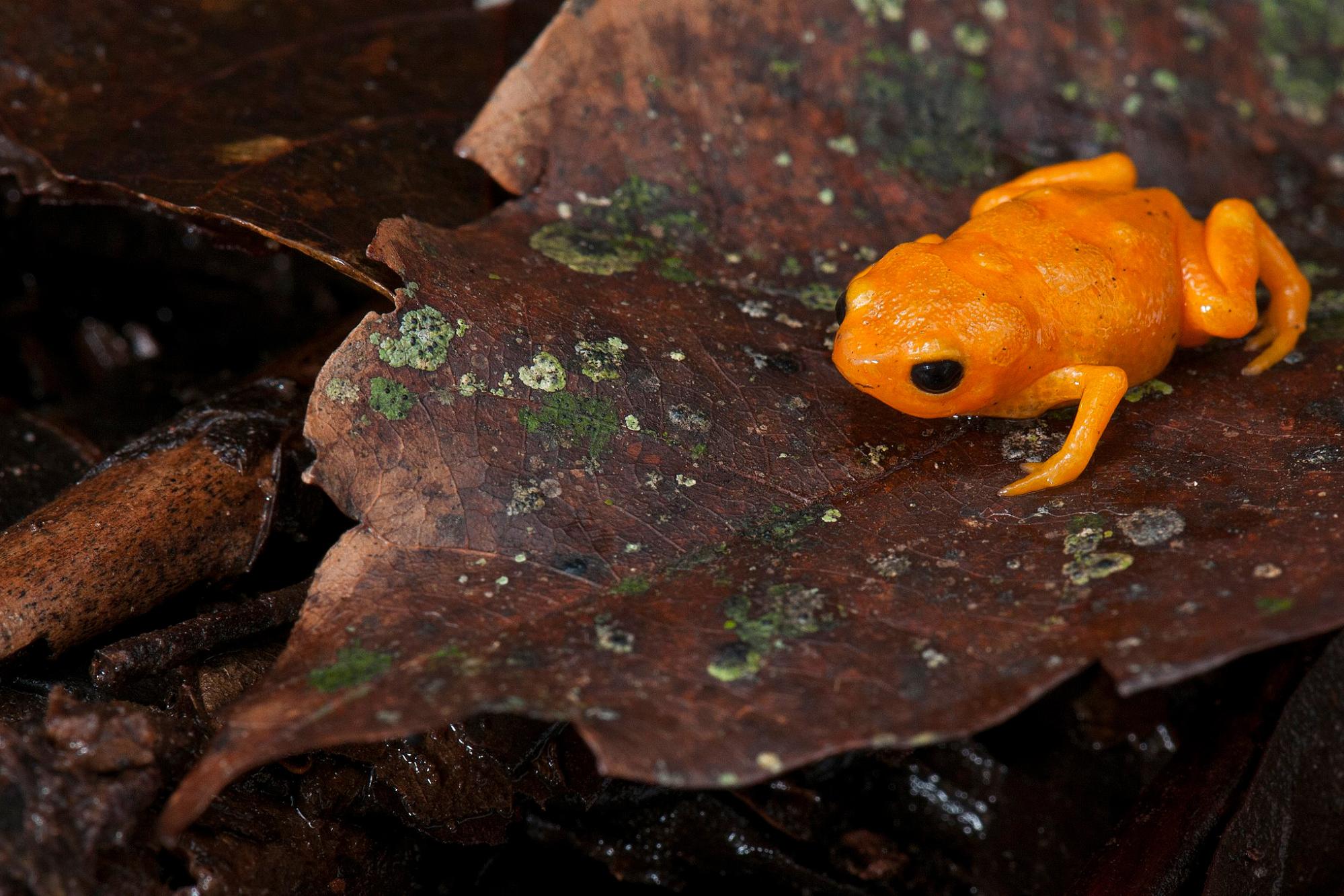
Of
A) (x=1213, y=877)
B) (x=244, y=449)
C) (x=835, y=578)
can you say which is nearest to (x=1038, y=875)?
(x=1213, y=877)

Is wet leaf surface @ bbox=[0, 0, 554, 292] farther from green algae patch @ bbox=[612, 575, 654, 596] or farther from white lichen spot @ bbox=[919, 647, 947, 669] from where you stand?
white lichen spot @ bbox=[919, 647, 947, 669]

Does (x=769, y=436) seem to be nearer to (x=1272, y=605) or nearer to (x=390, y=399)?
(x=390, y=399)

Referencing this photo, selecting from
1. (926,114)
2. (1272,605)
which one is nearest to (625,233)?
(926,114)

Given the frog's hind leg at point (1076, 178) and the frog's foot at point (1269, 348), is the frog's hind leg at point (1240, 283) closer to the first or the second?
the frog's foot at point (1269, 348)

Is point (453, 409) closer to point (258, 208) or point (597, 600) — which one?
point (597, 600)

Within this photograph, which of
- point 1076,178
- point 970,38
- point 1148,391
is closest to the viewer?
point 1148,391

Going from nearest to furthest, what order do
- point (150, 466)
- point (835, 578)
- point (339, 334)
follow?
1. point (835, 578)
2. point (150, 466)
3. point (339, 334)

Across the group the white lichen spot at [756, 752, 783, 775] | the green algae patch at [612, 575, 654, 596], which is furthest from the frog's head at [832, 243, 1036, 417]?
the white lichen spot at [756, 752, 783, 775]
